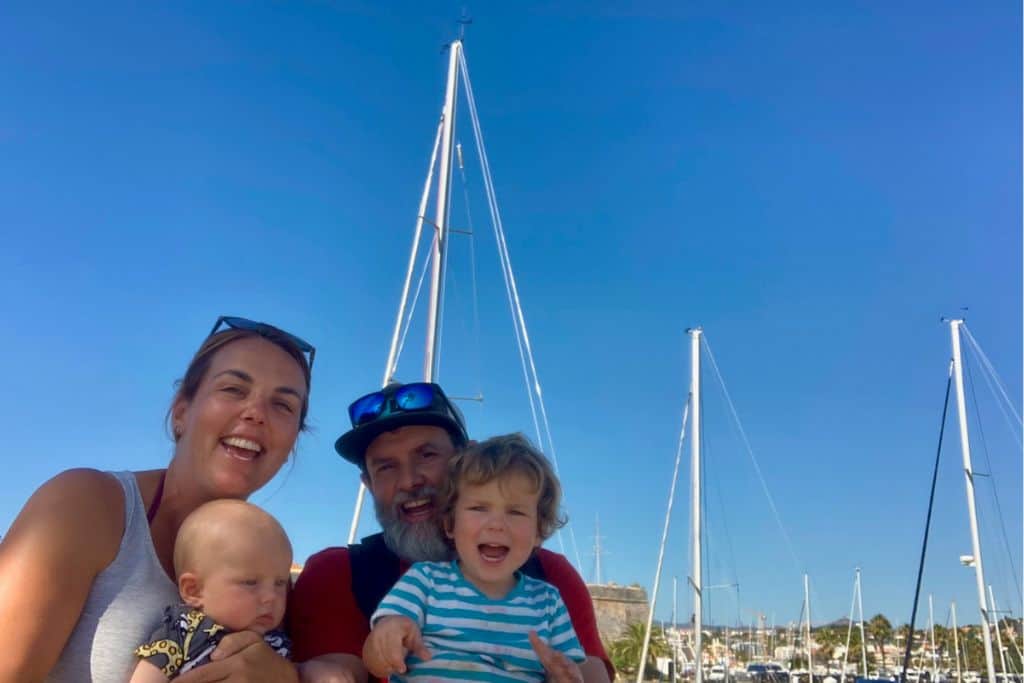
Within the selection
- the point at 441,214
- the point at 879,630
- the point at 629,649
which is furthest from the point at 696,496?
the point at 879,630

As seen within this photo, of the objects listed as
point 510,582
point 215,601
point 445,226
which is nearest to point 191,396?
point 215,601

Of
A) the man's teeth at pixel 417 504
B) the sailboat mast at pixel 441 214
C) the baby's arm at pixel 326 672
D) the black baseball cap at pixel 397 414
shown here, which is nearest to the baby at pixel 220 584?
the baby's arm at pixel 326 672

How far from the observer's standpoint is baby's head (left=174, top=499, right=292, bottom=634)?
2609 millimetres

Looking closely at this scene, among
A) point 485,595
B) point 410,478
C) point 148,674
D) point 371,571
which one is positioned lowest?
point 148,674

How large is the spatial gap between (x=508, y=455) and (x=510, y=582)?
43 cm

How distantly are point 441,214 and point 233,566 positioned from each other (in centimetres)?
1121

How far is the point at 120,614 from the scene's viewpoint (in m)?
2.59

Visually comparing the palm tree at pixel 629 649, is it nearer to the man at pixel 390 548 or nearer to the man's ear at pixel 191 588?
the man at pixel 390 548

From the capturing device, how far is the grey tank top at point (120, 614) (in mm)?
2520

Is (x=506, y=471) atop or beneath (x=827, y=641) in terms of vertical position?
beneath

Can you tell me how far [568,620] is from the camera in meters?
3.07

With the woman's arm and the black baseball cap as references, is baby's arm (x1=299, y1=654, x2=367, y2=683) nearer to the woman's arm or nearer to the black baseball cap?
the woman's arm

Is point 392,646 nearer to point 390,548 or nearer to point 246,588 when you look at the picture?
point 246,588

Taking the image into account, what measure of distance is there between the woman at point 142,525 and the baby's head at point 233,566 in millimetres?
103
